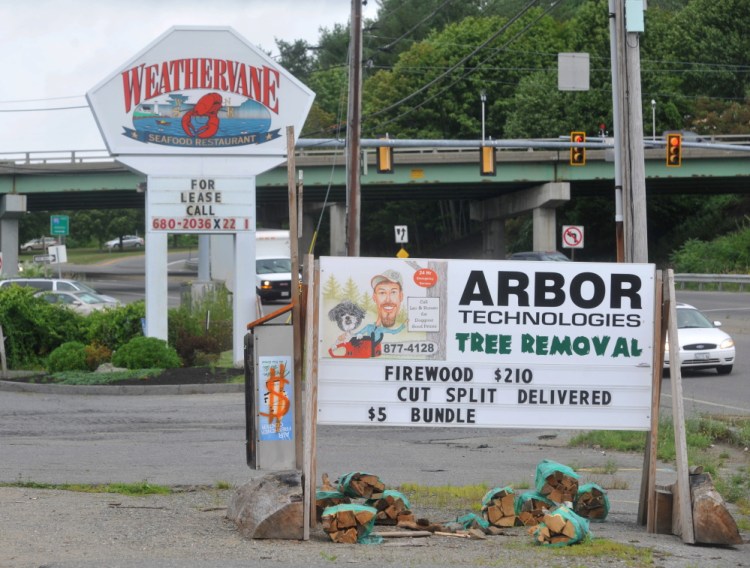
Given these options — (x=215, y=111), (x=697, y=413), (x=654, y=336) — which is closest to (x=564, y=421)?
(x=654, y=336)

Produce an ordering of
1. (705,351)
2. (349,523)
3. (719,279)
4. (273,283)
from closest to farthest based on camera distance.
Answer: (349,523) < (705,351) < (273,283) < (719,279)

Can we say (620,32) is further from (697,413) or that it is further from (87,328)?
(87,328)

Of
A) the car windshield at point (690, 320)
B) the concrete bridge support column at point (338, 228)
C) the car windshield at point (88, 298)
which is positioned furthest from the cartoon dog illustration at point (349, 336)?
the concrete bridge support column at point (338, 228)

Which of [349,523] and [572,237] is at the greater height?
[572,237]

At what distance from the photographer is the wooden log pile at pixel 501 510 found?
320 inches

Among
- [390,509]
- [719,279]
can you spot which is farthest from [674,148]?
[390,509]

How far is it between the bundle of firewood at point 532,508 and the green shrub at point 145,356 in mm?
14524

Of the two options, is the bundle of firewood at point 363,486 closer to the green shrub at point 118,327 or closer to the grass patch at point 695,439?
the grass patch at point 695,439

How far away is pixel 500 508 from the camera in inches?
321

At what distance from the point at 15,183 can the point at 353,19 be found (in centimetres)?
3357

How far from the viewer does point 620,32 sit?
51.3 feet

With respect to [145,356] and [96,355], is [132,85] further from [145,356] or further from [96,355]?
[96,355]

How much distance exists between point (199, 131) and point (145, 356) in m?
4.60

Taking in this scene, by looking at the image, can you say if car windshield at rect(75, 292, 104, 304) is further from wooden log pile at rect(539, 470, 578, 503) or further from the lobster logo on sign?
wooden log pile at rect(539, 470, 578, 503)
